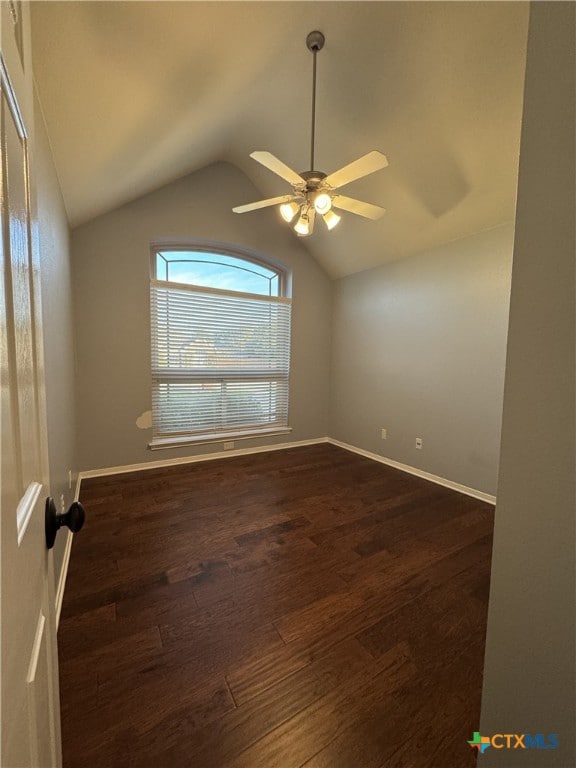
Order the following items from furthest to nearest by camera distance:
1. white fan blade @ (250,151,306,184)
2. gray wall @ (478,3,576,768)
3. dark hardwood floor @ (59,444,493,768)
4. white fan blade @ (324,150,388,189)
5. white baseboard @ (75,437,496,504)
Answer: white baseboard @ (75,437,496,504) → white fan blade @ (250,151,306,184) → white fan blade @ (324,150,388,189) → dark hardwood floor @ (59,444,493,768) → gray wall @ (478,3,576,768)

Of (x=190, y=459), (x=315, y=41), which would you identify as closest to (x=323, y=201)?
(x=315, y=41)

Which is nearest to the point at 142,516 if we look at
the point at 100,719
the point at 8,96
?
the point at 100,719

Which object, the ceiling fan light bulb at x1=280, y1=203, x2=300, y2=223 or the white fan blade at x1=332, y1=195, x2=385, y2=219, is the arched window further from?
the white fan blade at x1=332, y1=195, x2=385, y2=219

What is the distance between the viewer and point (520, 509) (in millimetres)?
565

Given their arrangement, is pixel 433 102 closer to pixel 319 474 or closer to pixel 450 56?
pixel 450 56

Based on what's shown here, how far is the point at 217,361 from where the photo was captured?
3.67 m

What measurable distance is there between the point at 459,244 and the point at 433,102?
129 centimetres

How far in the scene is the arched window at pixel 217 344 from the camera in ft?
11.0

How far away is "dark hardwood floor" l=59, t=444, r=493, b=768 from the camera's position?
970 millimetres

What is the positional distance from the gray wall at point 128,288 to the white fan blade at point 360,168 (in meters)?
2.02

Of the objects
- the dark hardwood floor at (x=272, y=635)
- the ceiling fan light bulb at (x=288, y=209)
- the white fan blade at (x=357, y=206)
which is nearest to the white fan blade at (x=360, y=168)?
the white fan blade at (x=357, y=206)

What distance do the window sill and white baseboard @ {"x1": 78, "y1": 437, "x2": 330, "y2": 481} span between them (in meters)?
0.15

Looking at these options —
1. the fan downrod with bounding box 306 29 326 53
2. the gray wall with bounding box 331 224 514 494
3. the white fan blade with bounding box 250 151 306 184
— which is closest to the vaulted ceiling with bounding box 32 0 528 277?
the fan downrod with bounding box 306 29 326 53

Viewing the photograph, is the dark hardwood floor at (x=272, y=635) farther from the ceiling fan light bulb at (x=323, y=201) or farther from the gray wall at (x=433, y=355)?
the ceiling fan light bulb at (x=323, y=201)
